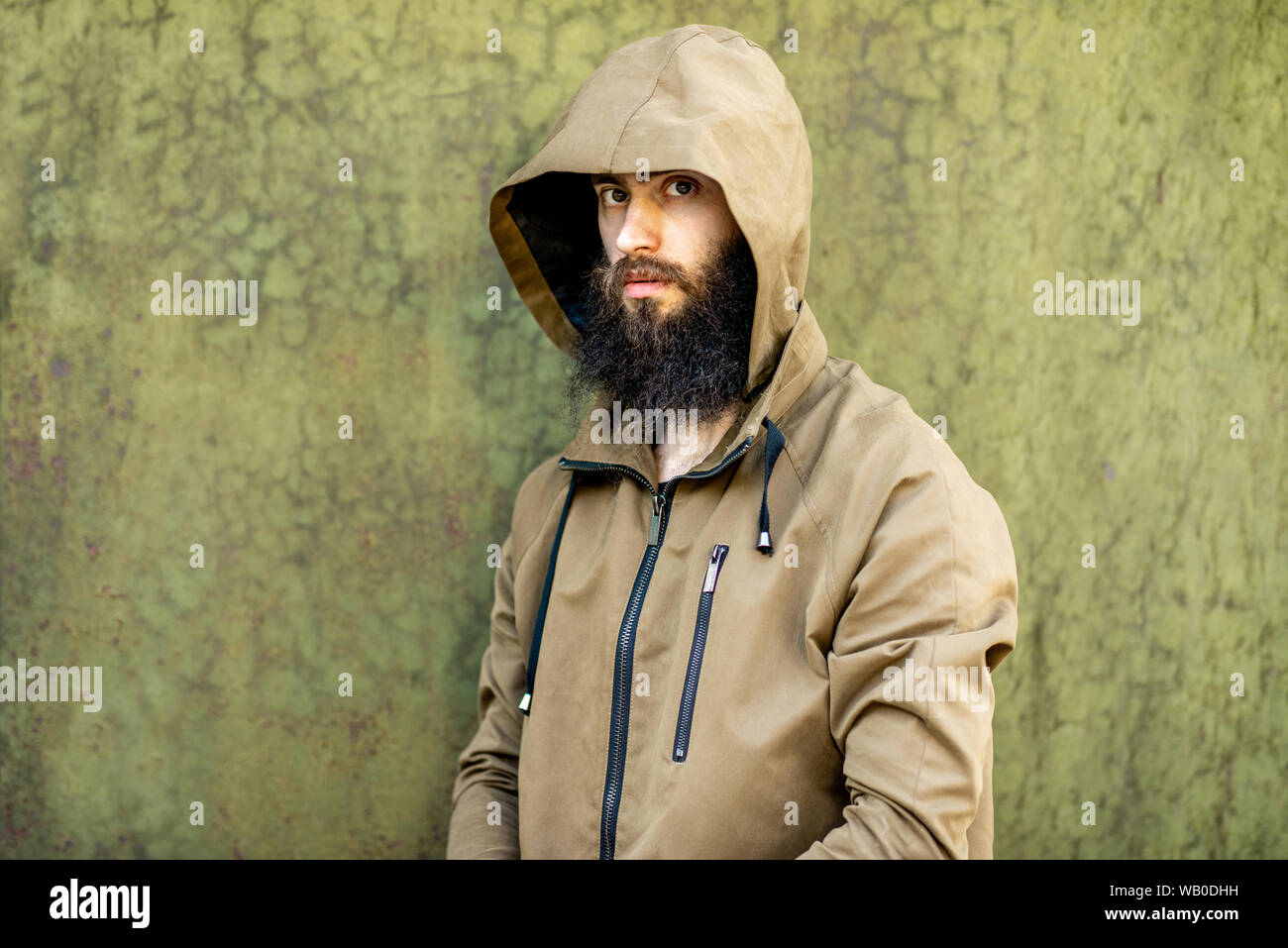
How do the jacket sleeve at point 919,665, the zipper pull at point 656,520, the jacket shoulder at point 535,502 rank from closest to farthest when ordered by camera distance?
the jacket sleeve at point 919,665 < the zipper pull at point 656,520 < the jacket shoulder at point 535,502

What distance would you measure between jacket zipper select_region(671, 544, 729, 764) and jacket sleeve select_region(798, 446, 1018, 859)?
219 mm

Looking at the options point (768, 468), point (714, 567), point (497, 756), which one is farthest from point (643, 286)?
point (497, 756)

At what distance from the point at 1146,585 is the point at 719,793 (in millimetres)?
1375

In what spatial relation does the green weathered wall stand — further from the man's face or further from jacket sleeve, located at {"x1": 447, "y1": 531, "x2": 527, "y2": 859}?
the man's face

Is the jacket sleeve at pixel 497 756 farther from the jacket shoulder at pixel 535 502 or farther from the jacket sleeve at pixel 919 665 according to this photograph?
the jacket sleeve at pixel 919 665

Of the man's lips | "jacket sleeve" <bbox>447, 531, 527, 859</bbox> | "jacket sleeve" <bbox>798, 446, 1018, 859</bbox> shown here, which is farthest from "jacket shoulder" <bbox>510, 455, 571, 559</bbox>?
"jacket sleeve" <bbox>798, 446, 1018, 859</bbox>

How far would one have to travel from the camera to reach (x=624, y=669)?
1920mm

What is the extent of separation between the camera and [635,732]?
1.90 metres

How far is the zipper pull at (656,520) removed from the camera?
6.48 ft

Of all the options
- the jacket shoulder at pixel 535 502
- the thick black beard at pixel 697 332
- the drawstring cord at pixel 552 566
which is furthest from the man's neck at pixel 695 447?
the jacket shoulder at pixel 535 502

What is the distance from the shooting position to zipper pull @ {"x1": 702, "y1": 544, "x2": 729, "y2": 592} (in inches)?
73.1

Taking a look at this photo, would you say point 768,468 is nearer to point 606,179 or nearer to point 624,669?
point 624,669

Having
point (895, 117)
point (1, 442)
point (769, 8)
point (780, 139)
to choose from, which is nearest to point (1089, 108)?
point (895, 117)

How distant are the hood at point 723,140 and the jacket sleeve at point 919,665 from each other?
335 mm
